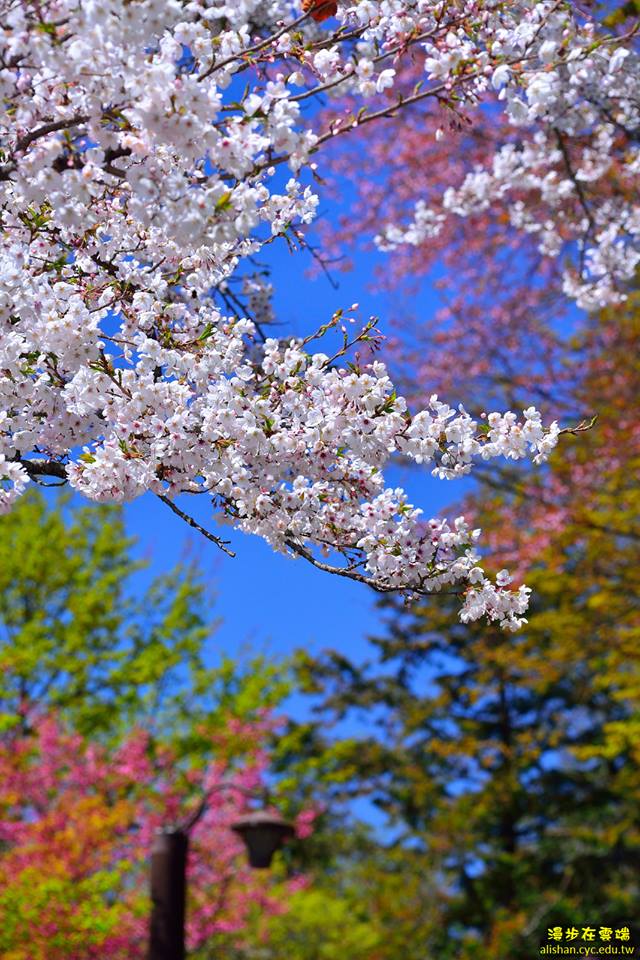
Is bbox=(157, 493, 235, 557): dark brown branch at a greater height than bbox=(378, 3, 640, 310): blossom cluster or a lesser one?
lesser

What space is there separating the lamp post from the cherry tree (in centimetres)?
609

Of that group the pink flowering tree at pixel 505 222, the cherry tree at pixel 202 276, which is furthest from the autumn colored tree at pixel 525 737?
the cherry tree at pixel 202 276

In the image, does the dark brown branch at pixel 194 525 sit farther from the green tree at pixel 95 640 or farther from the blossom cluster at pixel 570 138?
the green tree at pixel 95 640

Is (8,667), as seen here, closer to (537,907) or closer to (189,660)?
(189,660)

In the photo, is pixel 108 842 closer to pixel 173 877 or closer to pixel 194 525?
pixel 173 877

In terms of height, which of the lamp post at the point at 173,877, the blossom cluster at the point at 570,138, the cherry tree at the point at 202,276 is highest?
the blossom cluster at the point at 570,138

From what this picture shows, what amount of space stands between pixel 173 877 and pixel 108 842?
357 cm

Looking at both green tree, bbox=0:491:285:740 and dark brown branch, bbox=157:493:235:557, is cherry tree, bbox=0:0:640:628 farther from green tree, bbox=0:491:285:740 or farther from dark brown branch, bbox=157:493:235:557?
green tree, bbox=0:491:285:740

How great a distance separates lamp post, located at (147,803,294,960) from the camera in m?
9.44

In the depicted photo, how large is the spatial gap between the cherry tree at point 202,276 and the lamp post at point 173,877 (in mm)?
6085

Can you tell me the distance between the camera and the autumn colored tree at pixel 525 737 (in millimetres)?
12641

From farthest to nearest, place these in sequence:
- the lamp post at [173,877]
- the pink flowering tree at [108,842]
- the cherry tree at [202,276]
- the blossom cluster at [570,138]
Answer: the pink flowering tree at [108,842] → the lamp post at [173,877] → the blossom cluster at [570,138] → the cherry tree at [202,276]

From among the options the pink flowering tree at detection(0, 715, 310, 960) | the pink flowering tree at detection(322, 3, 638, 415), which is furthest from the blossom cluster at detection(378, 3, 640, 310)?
the pink flowering tree at detection(0, 715, 310, 960)

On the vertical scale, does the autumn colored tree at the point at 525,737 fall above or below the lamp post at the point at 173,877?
above
